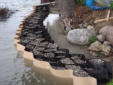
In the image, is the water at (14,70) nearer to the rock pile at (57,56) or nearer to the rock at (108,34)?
the rock pile at (57,56)

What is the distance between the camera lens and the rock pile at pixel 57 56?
5.57 metres

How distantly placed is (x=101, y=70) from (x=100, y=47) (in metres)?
1.56

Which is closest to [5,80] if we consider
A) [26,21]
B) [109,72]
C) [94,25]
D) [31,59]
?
[31,59]

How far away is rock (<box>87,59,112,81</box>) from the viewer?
215 inches

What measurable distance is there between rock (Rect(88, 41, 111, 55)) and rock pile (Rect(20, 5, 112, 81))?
2.78 ft

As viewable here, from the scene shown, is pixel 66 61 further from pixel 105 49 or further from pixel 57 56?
pixel 105 49

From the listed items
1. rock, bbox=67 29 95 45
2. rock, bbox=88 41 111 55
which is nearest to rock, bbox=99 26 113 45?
rock, bbox=88 41 111 55

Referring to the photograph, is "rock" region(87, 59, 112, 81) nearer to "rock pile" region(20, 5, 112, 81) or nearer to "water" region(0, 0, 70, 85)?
"rock pile" region(20, 5, 112, 81)

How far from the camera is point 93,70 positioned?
5.54m

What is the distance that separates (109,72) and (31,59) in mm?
2706

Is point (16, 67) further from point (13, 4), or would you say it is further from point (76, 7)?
point (13, 4)

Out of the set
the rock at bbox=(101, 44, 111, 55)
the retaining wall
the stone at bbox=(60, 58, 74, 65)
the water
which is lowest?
the water

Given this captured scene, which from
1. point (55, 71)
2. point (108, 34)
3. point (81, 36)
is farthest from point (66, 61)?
point (108, 34)

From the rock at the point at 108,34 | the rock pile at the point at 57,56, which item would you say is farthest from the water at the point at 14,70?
the rock at the point at 108,34
